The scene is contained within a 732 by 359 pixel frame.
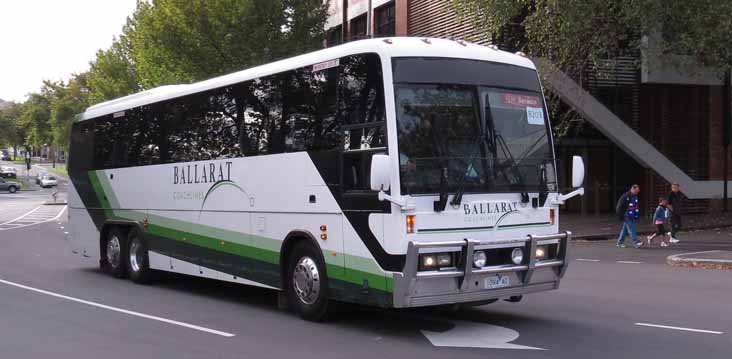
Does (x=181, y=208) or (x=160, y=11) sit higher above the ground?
(x=160, y=11)

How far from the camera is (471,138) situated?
852cm

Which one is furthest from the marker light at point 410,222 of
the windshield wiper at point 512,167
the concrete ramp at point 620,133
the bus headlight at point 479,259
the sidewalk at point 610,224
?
the sidewalk at point 610,224

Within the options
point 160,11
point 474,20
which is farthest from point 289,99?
point 160,11

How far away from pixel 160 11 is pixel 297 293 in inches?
919

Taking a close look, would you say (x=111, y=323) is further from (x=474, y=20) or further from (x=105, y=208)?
(x=474, y=20)

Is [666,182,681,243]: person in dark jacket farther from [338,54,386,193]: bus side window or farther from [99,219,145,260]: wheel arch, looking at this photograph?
[338,54,386,193]: bus side window

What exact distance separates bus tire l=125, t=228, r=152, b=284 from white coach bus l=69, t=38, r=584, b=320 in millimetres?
2519

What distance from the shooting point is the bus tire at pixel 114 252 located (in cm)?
1420

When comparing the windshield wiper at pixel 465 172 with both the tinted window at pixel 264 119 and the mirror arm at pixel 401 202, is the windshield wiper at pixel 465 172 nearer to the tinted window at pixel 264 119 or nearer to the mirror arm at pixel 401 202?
the mirror arm at pixel 401 202

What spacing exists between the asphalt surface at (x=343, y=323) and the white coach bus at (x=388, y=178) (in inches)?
19.8

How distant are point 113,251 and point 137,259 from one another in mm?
1062

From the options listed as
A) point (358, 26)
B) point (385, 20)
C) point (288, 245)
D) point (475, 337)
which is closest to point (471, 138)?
point (475, 337)

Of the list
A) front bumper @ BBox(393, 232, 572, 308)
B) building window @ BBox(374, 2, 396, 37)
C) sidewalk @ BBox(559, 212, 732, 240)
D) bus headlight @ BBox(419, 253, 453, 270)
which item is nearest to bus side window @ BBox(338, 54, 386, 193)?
bus headlight @ BBox(419, 253, 453, 270)

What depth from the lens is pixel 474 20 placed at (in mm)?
24516
